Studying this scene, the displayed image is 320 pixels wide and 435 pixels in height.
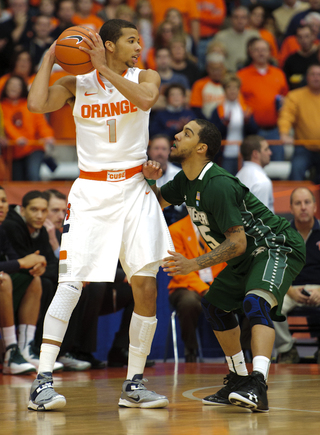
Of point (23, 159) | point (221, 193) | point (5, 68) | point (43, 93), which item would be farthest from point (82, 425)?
point (5, 68)

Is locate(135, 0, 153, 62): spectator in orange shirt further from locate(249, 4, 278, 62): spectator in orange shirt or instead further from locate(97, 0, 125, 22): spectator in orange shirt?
locate(249, 4, 278, 62): spectator in orange shirt

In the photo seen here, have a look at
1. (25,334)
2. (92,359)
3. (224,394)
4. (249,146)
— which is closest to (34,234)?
(25,334)

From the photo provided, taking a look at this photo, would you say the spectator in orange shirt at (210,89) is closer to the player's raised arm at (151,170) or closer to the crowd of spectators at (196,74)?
the crowd of spectators at (196,74)

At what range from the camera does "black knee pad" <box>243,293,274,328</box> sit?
12.6 feet

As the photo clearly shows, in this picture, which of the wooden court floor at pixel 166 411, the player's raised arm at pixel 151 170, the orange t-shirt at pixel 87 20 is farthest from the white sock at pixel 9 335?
the orange t-shirt at pixel 87 20

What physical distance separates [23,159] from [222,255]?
5.93m

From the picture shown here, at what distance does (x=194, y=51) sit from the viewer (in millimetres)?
12492

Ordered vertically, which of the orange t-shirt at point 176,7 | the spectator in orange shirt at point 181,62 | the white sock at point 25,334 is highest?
the orange t-shirt at point 176,7

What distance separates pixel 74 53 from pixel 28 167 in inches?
214

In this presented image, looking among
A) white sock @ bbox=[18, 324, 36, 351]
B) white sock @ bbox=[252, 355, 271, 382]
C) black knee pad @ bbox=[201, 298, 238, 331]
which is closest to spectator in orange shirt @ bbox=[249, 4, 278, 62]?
white sock @ bbox=[18, 324, 36, 351]

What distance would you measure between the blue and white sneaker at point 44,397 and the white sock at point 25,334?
99.3 inches

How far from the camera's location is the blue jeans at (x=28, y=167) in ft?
30.2

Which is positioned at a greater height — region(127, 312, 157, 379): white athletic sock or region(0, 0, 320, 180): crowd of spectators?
region(0, 0, 320, 180): crowd of spectators

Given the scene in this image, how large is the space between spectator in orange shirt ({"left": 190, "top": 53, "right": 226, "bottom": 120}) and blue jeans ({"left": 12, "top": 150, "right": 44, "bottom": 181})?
2644 millimetres
